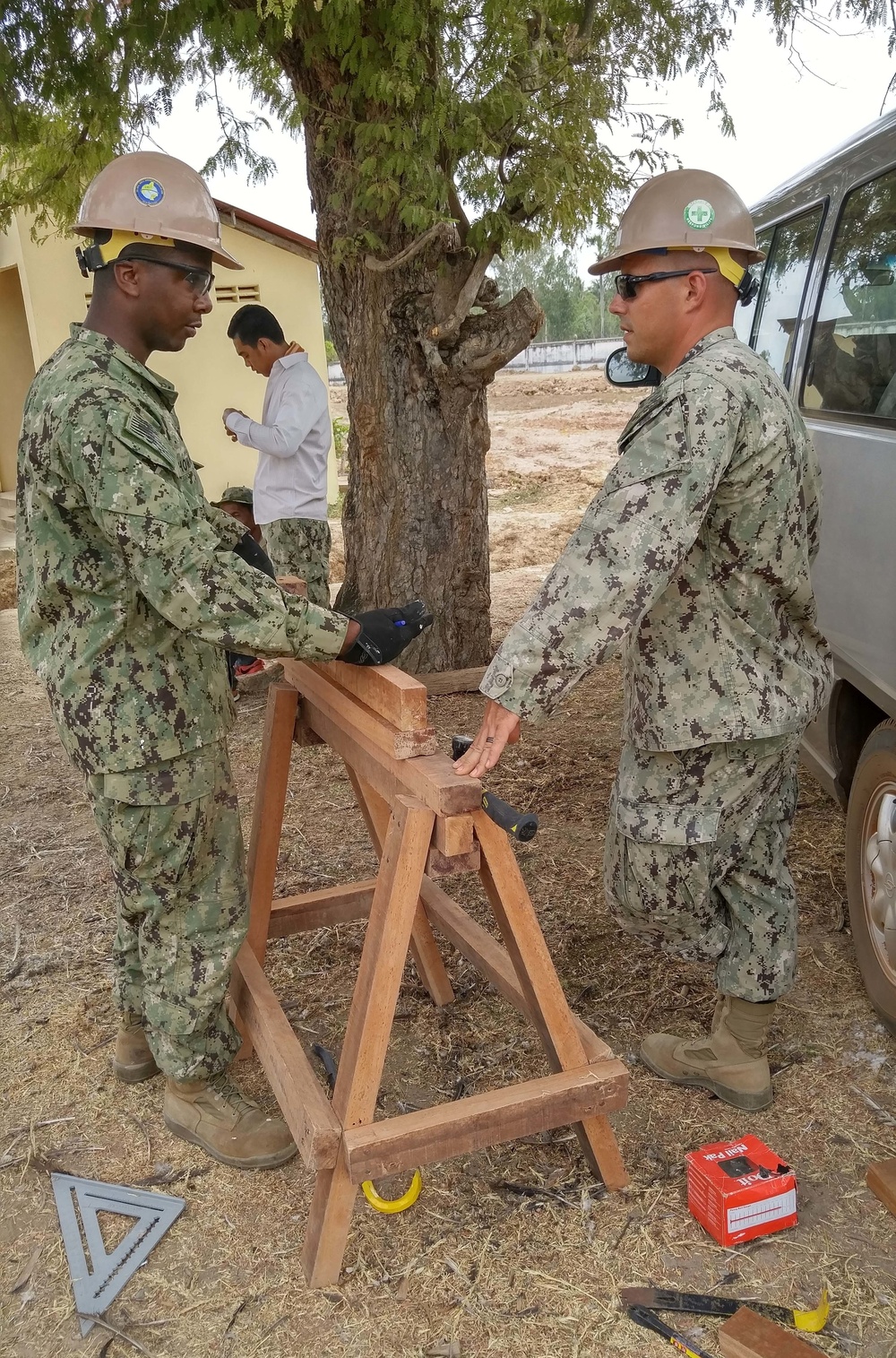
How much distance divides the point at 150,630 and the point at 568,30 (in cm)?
407

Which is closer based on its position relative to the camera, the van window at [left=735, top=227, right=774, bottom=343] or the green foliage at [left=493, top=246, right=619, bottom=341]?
the van window at [left=735, top=227, right=774, bottom=343]

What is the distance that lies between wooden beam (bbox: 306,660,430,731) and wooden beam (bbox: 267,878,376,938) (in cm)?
100

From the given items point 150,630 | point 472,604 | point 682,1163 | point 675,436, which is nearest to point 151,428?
point 150,630

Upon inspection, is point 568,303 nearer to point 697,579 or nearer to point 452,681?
point 452,681

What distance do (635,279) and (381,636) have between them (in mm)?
1012

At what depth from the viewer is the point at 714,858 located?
266cm

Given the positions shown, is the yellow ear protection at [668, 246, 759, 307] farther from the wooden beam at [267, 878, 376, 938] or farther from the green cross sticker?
the wooden beam at [267, 878, 376, 938]

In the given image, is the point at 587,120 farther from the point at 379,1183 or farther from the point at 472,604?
the point at 379,1183

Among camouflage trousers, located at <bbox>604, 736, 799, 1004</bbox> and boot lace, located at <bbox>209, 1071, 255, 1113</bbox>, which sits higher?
camouflage trousers, located at <bbox>604, 736, 799, 1004</bbox>

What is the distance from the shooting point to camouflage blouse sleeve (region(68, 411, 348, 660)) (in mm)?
2234

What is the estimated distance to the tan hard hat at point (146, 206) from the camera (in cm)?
240

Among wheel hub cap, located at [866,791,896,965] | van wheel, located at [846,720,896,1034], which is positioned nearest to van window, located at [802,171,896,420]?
van wheel, located at [846,720,896,1034]

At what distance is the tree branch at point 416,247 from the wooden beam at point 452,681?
2316mm

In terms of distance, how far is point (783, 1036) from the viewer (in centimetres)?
321
